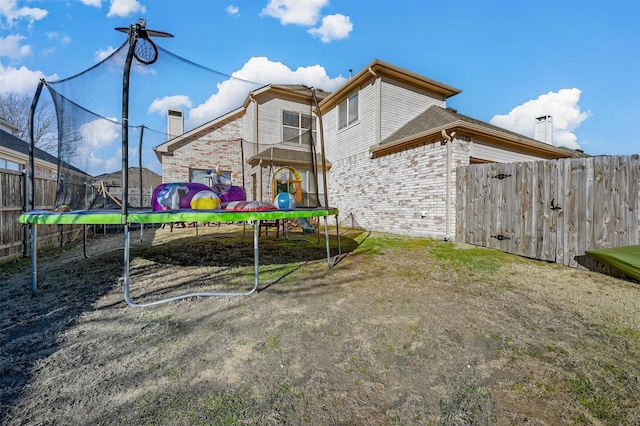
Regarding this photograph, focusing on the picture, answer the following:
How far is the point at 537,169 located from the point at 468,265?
2.20m

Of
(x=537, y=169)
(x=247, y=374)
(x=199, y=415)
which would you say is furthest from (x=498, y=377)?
(x=537, y=169)

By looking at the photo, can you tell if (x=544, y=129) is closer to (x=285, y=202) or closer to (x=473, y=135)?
(x=473, y=135)

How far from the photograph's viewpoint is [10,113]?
17.3 metres

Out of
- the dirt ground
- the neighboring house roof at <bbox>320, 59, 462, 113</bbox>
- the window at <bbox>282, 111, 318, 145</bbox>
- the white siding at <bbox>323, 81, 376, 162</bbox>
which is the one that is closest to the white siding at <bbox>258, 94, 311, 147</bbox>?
the window at <bbox>282, 111, 318, 145</bbox>

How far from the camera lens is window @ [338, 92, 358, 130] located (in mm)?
9719

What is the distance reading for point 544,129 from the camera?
1069 cm

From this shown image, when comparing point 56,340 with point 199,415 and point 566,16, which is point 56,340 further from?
point 566,16

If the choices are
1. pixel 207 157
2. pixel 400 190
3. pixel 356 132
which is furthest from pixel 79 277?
pixel 356 132

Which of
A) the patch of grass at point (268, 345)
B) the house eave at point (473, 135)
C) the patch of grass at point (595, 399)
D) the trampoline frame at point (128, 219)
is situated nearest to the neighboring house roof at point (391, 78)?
the house eave at point (473, 135)

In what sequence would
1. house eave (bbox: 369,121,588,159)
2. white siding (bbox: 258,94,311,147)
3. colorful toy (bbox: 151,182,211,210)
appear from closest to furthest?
colorful toy (bbox: 151,182,211,210), house eave (bbox: 369,121,588,159), white siding (bbox: 258,94,311,147)

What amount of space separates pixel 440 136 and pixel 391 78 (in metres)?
3.23

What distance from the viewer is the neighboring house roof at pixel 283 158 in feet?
30.7

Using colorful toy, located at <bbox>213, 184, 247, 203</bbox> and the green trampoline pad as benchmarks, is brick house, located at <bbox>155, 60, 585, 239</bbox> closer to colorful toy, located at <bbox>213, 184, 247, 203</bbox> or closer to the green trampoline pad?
colorful toy, located at <bbox>213, 184, 247, 203</bbox>

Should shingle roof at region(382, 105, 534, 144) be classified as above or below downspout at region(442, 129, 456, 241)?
above
